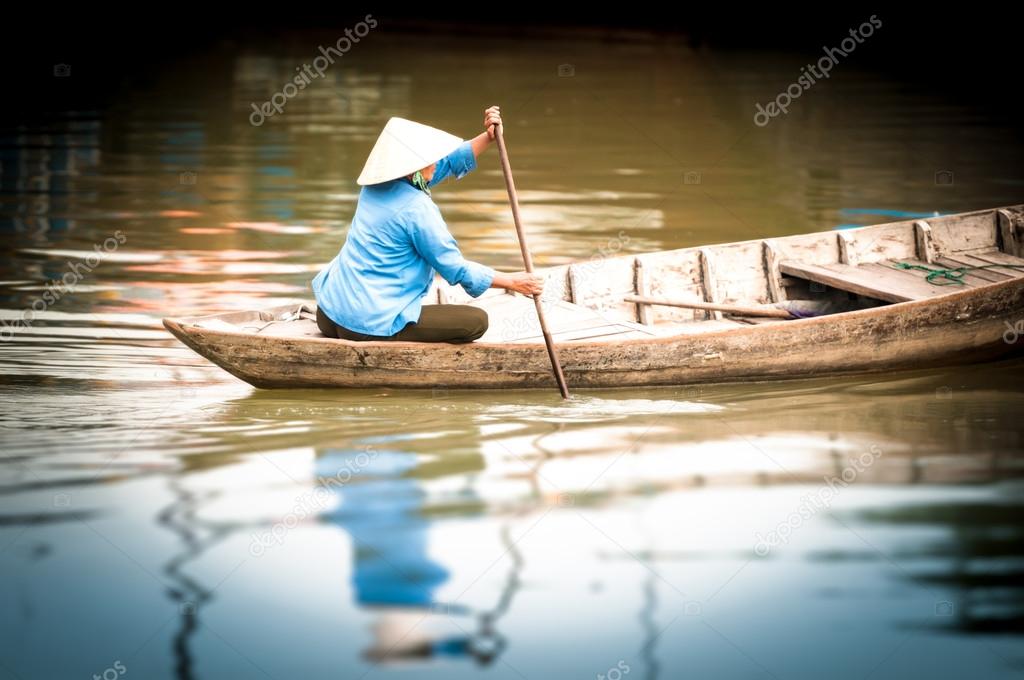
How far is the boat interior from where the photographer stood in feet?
18.7

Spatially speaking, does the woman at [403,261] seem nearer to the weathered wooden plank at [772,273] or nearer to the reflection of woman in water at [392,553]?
the reflection of woman in water at [392,553]

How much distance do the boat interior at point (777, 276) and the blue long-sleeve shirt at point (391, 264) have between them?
19.2 inches

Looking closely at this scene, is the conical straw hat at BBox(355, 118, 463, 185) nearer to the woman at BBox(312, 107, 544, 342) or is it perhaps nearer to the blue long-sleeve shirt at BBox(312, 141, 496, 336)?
the woman at BBox(312, 107, 544, 342)

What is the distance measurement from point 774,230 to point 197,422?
486 cm

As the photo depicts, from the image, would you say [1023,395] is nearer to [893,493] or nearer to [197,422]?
[893,493]

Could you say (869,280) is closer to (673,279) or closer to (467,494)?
(673,279)

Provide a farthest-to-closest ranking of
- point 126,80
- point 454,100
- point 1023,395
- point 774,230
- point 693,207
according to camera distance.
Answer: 1. point 126,80
2. point 454,100
3. point 693,207
4. point 774,230
5. point 1023,395

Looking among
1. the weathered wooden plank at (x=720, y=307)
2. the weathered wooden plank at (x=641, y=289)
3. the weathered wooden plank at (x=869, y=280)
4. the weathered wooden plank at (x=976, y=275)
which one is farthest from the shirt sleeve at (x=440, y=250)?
the weathered wooden plank at (x=976, y=275)

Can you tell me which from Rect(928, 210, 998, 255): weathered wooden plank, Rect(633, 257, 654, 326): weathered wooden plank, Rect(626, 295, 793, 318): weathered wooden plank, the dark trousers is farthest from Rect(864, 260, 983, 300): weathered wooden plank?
the dark trousers

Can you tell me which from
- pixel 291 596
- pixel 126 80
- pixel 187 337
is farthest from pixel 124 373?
pixel 126 80

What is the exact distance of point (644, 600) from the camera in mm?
3488

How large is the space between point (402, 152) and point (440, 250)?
1.31ft

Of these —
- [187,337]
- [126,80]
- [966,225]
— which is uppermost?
[126,80]

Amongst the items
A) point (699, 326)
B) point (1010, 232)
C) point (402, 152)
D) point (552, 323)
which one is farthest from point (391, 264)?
point (1010, 232)
